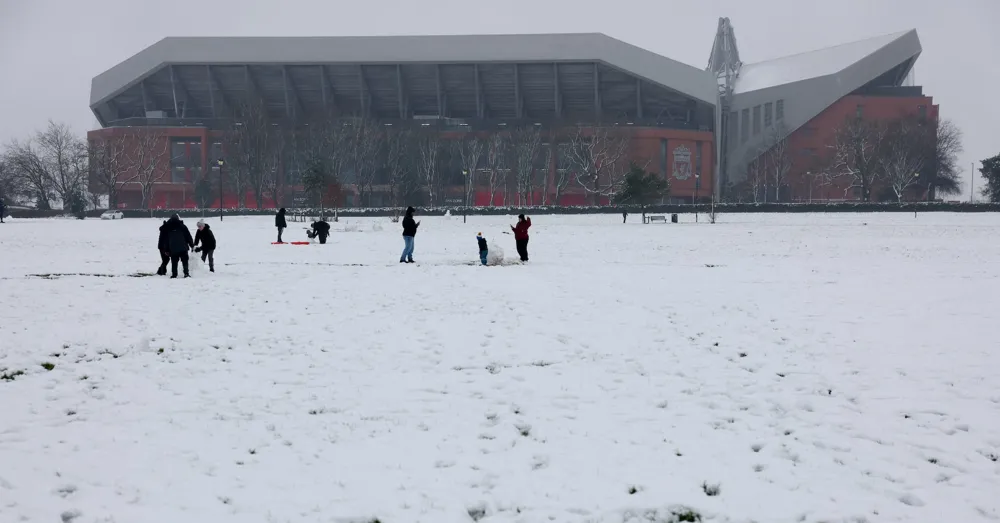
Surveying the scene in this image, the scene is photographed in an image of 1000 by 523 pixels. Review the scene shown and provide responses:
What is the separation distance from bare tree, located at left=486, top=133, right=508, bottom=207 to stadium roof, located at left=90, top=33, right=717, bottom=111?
38.6ft

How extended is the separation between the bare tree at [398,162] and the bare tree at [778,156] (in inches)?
1545

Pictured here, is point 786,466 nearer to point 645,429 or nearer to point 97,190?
point 645,429

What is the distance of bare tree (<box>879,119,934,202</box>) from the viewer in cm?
7188

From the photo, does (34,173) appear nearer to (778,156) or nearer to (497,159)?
(497,159)

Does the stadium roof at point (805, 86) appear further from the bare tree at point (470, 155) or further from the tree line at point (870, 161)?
the bare tree at point (470, 155)

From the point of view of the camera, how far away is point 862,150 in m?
74.8

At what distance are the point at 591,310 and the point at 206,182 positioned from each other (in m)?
71.2

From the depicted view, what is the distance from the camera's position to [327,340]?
10.6 metres

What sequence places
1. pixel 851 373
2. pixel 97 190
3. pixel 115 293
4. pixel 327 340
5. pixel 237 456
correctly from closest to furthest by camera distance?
pixel 237 456, pixel 851 373, pixel 327 340, pixel 115 293, pixel 97 190

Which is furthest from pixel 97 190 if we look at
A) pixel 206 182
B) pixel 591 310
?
pixel 591 310

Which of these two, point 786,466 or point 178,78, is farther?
point 178,78

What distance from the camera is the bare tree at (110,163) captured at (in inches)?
2795

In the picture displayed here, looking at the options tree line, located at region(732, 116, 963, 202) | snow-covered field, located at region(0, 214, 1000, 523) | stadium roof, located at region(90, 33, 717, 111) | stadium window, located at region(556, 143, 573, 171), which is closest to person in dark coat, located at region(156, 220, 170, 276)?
snow-covered field, located at region(0, 214, 1000, 523)

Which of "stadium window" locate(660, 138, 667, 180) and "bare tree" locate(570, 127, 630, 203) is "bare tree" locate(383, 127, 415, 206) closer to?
"bare tree" locate(570, 127, 630, 203)
